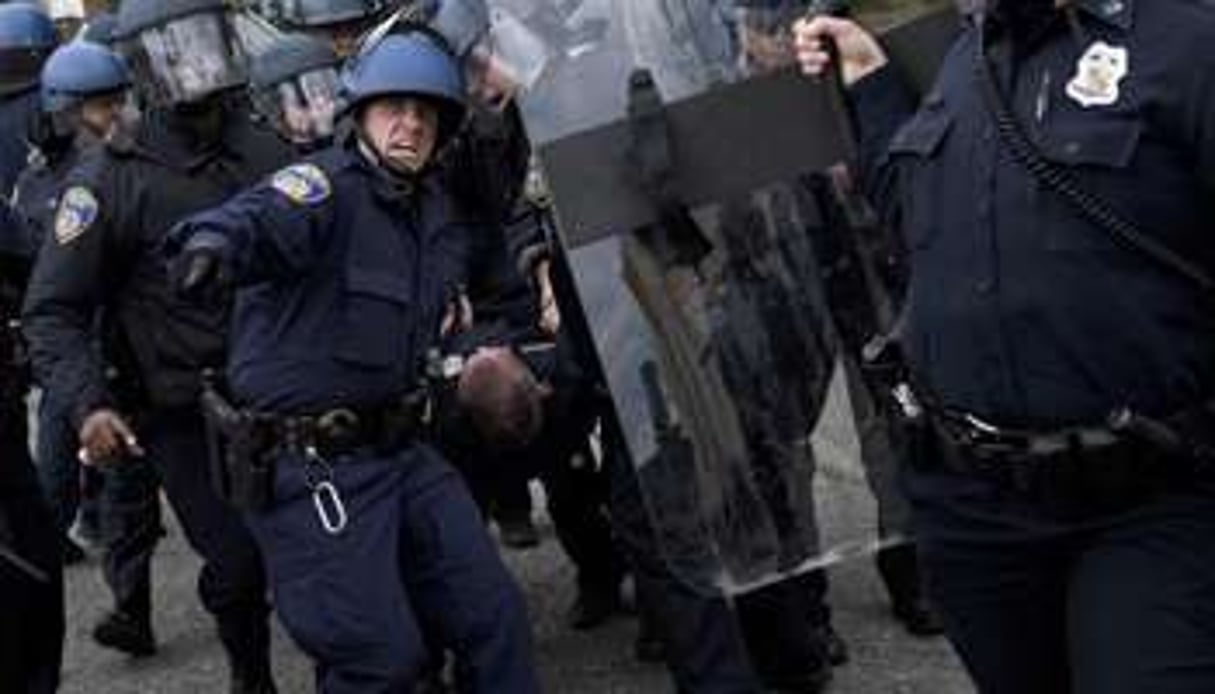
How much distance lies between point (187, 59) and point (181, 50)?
0.03m

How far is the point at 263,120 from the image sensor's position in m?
5.18

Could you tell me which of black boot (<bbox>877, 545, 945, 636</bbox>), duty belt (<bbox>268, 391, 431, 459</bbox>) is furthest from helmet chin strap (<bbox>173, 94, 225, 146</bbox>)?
black boot (<bbox>877, 545, 945, 636</bbox>)

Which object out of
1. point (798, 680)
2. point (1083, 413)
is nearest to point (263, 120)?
point (798, 680)

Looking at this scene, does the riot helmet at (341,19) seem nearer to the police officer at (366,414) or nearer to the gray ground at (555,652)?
the police officer at (366,414)

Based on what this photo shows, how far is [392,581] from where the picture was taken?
391 cm

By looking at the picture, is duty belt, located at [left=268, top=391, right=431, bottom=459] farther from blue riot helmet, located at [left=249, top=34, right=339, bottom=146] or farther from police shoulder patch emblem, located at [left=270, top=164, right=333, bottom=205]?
blue riot helmet, located at [left=249, top=34, right=339, bottom=146]

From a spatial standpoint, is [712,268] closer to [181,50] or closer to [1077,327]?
[1077,327]

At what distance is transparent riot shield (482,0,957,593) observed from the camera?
3.47 meters

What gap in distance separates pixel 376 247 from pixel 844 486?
1.05 metres

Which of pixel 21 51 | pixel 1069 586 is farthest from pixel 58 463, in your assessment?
pixel 1069 586

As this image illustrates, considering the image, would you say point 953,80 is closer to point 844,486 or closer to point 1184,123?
point 1184,123

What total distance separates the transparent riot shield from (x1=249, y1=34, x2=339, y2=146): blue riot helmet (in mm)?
Result: 1602

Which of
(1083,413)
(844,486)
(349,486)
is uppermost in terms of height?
(1083,413)

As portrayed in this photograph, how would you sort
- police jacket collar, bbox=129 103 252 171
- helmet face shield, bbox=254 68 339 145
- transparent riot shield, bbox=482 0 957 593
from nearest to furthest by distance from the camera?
transparent riot shield, bbox=482 0 957 593, police jacket collar, bbox=129 103 252 171, helmet face shield, bbox=254 68 339 145
